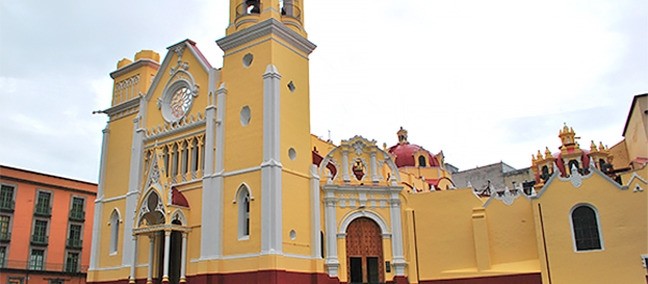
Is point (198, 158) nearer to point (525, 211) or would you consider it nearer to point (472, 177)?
point (525, 211)

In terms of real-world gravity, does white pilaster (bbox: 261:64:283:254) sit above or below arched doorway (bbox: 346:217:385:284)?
above

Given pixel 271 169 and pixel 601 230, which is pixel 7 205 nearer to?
pixel 271 169

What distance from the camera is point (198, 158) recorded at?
90.4ft

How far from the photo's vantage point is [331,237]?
86.4ft

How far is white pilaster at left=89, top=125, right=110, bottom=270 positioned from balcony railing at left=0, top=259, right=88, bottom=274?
10.8m

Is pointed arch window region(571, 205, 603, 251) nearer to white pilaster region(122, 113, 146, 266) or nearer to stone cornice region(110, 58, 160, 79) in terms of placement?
white pilaster region(122, 113, 146, 266)

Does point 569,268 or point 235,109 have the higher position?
point 235,109

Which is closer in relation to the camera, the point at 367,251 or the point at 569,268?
the point at 569,268

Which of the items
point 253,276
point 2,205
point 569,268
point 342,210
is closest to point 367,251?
point 342,210

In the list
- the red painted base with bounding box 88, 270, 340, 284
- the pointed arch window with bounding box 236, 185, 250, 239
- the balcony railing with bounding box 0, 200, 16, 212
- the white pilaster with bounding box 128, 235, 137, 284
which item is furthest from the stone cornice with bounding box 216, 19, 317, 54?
the balcony railing with bounding box 0, 200, 16, 212

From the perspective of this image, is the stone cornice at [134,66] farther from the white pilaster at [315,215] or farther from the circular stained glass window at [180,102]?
the white pilaster at [315,215]

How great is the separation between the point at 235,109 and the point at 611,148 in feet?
96.8

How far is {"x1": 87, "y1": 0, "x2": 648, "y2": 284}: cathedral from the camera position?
24062mm

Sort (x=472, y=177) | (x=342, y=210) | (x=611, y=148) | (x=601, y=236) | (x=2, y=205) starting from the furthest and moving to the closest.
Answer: (x=472, y=177), (x=611, y=148), (x=2, y=205), (x=342, y=210), (x=601, y=236)
